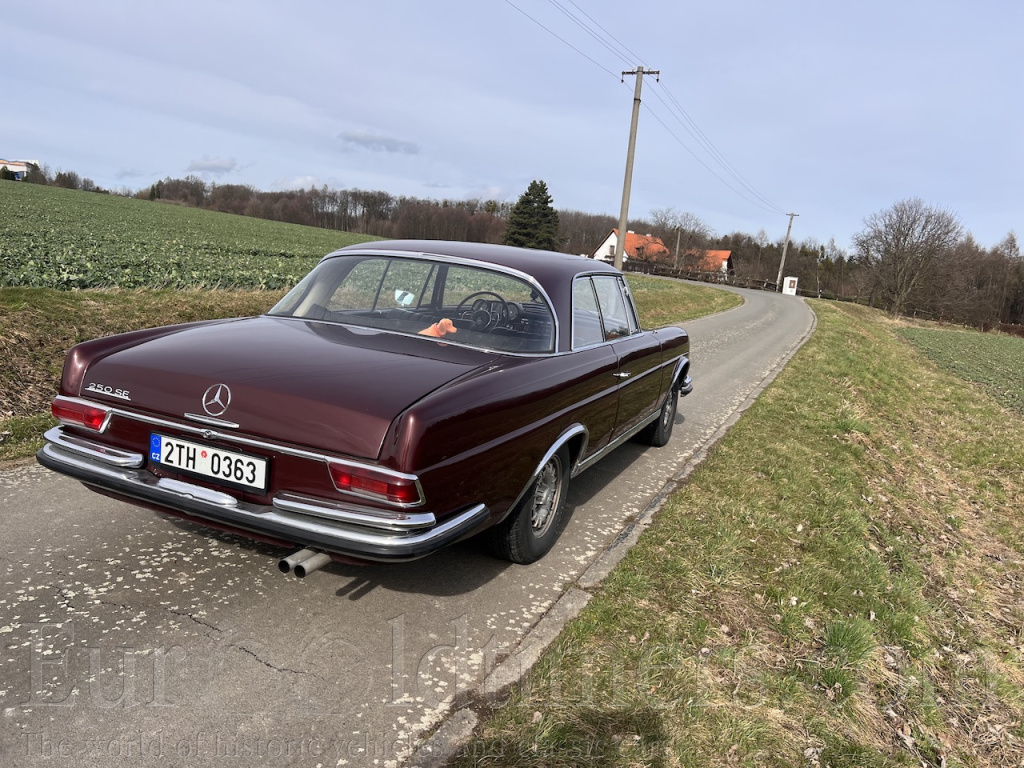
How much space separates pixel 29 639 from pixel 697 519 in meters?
3.66

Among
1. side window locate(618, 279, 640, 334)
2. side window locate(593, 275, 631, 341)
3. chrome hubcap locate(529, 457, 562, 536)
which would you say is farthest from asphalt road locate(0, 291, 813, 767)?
side window locate(618, 279, 640, 334)

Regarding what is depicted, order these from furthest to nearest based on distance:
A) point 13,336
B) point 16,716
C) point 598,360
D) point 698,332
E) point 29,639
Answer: point 698,332 → point 13,336 → point 598,360 → point 29,639 → point 16,716

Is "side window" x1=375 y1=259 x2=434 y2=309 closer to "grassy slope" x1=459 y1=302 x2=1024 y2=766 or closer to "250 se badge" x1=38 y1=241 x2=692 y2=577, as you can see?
"250 se badge" x1=38 y1=241 x2=692 y2=577

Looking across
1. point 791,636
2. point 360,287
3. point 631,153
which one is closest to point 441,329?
point 360,287

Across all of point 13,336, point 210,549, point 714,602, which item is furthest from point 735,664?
point 13,336

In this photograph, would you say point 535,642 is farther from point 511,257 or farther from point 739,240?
point 739,240

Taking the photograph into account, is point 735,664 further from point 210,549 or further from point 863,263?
point 863,263

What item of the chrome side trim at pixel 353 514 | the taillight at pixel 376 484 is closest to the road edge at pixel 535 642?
the chrome side trim at pixel 353 514

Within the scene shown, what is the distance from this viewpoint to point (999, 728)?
3.12 m

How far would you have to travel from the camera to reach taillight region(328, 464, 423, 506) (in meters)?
2.43

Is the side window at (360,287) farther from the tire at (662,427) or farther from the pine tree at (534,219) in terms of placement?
the pine tree at (534,219)

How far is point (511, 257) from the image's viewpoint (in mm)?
4008

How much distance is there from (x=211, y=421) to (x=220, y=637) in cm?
88

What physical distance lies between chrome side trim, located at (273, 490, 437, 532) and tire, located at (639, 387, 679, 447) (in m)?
3.80
